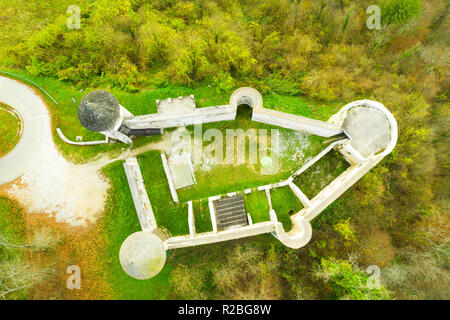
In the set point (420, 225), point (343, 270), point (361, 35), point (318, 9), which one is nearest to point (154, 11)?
point (318, 9)

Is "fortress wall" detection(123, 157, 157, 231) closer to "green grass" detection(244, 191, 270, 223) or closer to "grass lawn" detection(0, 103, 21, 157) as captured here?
"green grass" detection(244, 191, 270, 223)

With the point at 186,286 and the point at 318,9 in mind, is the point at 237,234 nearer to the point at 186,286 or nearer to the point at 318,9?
the point at 186,286

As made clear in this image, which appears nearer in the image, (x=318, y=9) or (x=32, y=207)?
(x=32, y=207)

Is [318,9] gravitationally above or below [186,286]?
above

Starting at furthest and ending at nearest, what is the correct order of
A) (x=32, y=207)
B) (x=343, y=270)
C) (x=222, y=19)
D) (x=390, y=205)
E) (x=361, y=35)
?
(x=361, y=35) → (x=222, y=19) → (x=390, y=205) → (x=32, y=207) → (x=343, y=270)

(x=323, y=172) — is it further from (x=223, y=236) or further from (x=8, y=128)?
(x=8, y=128)

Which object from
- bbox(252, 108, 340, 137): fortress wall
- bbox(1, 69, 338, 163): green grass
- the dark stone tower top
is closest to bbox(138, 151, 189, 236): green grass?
bbox(1, 69, 338, 163): green grass

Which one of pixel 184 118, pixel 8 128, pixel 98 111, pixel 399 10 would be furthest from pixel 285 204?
pixel 8 128
